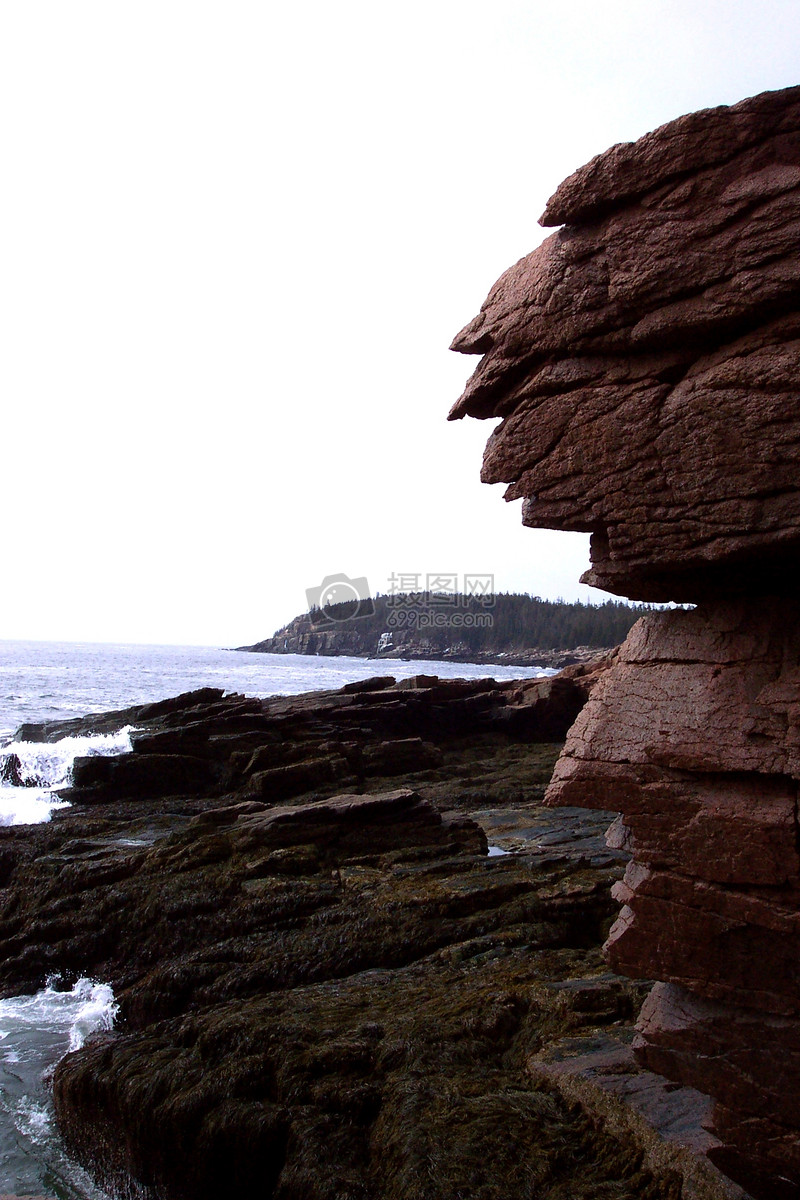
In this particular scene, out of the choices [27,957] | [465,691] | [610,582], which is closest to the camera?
[610,582]

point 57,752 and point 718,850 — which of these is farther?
point 57,752

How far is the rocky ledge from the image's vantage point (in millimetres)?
8289

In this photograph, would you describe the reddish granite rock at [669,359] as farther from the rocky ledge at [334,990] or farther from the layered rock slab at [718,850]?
the rocky ledge at [334,990]

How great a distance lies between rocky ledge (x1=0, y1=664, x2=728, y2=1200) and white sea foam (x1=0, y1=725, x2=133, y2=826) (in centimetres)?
395

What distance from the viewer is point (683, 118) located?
716 cm

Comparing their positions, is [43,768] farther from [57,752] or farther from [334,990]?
[334,990]

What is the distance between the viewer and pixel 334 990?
1192cm

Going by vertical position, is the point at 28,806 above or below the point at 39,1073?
above

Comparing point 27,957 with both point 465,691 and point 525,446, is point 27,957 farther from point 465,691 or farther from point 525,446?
point 465,691

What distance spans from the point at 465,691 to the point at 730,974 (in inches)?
1266

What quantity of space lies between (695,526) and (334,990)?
8.66 meters

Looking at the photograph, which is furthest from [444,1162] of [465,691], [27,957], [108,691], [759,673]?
[108,691]

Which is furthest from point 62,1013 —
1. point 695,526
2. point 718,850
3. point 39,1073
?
point 695,526

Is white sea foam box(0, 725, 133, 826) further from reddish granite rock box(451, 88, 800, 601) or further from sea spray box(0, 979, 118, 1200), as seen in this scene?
reddish granite rock box(451, 88, 800, 601)
